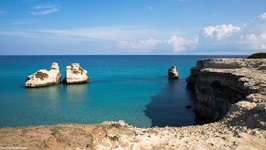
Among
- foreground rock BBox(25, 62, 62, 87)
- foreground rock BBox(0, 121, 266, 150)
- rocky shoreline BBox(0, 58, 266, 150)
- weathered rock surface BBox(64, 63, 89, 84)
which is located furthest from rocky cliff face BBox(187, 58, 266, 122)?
foreground rock BBox(25, 62, 62, 87)

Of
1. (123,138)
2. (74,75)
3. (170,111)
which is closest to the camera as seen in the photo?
(123,138)

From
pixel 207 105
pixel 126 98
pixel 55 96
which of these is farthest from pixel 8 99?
pixel 207 105

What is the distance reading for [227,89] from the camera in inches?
989

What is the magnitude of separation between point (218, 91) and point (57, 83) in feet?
151

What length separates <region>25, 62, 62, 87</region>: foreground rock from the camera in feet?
174

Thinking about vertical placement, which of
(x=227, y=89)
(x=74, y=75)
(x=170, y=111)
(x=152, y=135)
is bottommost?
(x=170, y=111)

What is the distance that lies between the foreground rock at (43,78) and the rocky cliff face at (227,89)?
39.9 metres

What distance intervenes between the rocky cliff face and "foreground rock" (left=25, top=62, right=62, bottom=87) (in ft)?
131

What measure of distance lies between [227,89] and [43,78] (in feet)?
152

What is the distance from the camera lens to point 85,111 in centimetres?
3188

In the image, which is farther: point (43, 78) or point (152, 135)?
point (43, 78)

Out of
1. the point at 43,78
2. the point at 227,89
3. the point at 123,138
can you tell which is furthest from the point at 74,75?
the point at 123,138

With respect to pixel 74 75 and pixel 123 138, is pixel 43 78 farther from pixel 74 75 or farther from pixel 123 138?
pixel 123 138

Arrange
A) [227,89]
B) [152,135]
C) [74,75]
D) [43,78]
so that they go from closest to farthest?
[152,135], [227,89], [43,78], [74,75]
